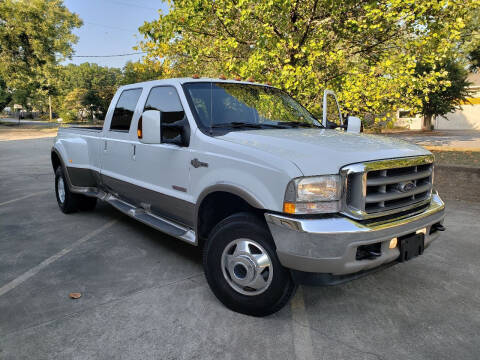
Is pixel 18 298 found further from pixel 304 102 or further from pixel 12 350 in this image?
pixel 304 102

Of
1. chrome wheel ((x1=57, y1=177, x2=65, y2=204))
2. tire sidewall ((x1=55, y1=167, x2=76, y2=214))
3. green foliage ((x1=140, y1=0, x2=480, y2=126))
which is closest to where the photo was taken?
tire sidewall ((x1=55, y1=167, x2=76, y2=214))

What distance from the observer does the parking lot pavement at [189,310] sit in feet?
8.62

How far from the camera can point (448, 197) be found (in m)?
7.29

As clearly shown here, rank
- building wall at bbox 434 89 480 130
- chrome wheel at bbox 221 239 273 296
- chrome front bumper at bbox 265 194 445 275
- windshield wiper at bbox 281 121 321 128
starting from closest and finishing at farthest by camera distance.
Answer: chrome front bumper at bbox 265 194 445 275, chrome wheel at bbox 221 239 273 296, windshield wiper at bbox 281 121 321 128, building wall at bbox 434 89 480 130

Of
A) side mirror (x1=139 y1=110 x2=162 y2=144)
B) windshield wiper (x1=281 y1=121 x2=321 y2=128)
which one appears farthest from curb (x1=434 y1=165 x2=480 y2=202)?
side mirror (x1=139 y1=110 x2=162 y2=144)

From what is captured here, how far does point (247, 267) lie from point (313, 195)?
80cm

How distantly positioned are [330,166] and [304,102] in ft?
18.1

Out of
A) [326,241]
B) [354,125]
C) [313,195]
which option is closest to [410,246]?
[326,241]

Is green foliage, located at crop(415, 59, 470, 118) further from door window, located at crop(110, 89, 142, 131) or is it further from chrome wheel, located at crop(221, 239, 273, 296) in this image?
chrome wheel, located at crop(221, 239, 273, 296)

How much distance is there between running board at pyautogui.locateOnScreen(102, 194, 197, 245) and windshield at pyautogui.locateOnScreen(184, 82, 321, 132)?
1025 millimetres

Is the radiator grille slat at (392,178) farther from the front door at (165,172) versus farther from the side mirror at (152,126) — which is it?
the side mirror at (152,126)

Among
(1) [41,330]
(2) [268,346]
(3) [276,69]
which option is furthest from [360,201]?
(3) [276,69]

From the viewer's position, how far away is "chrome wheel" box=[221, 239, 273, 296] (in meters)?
2.88

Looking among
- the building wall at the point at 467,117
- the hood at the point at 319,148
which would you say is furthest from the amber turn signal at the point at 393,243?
the building wall at the point at 467,117
